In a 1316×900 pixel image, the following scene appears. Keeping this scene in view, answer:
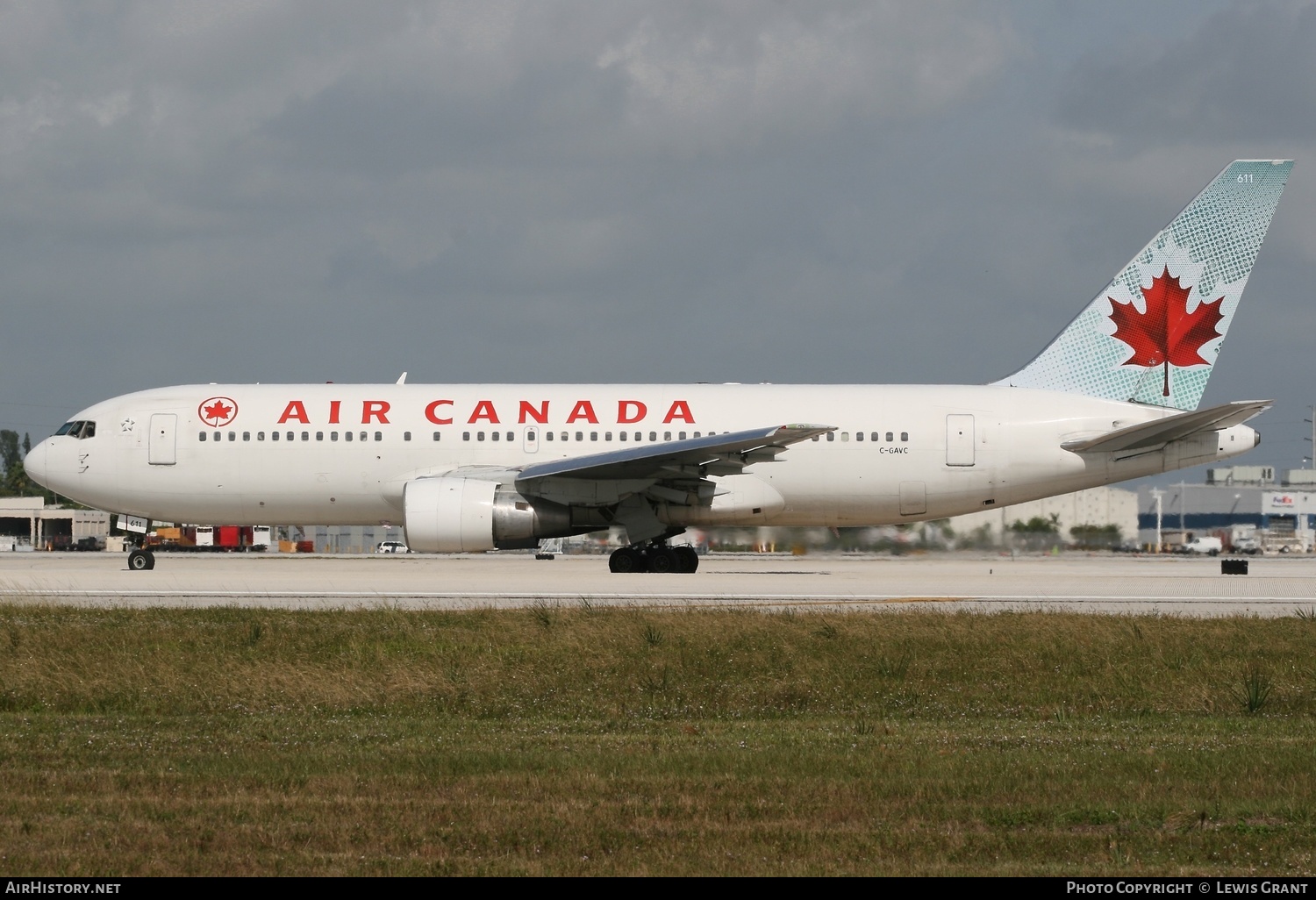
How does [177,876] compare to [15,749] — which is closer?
[177,876]

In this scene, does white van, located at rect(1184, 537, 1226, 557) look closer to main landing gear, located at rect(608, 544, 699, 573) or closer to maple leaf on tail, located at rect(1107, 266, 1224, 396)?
maple leaf on tail, located at rect(1107, 266, 1224, 396)

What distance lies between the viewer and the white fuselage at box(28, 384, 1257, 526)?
27.9 m

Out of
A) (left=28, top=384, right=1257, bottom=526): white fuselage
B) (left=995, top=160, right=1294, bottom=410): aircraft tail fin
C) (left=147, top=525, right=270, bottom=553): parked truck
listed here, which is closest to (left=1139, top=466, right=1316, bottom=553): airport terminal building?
(left=147, top=525, right=270, bottom=553): parked truck

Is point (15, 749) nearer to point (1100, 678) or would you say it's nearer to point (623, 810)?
point (623, 810)

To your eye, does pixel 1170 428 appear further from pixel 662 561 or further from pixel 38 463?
pixel 38 463

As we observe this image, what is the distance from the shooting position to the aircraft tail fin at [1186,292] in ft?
93.6

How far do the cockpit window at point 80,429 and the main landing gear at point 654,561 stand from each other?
38.5 feet

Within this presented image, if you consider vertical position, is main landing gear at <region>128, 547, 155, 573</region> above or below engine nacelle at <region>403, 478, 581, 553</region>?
below

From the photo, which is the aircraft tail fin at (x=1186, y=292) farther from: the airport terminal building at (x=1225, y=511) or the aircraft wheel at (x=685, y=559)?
the airport terminal building at (x=1225, y=511)

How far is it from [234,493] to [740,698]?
19735mm

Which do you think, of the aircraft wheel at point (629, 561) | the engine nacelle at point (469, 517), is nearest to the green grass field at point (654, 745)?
the engine nacelle at point (469, 517)

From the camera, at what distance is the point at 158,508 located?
2922 cm

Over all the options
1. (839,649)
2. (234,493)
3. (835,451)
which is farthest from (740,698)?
(234,493)

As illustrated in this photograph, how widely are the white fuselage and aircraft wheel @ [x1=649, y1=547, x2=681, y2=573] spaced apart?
0.67m
